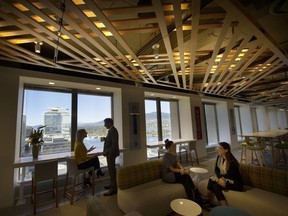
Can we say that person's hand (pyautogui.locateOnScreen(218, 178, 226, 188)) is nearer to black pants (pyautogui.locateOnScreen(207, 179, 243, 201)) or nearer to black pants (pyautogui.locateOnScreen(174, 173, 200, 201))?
black pants (pyautogui.locateOnScreen(207, 179, 243, 201))

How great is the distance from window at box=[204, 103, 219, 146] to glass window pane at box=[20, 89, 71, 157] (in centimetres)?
710

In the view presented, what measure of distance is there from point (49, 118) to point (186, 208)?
418 centimetres

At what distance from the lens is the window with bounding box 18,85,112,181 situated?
13.3 ft

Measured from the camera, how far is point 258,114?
12.2 metres

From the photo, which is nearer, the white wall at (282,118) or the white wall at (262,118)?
the white wall at (262,118)

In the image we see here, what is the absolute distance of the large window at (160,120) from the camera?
253 inches

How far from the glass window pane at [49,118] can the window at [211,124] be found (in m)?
7.10

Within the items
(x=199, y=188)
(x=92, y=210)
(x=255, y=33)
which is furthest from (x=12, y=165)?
(x=255, y=33)

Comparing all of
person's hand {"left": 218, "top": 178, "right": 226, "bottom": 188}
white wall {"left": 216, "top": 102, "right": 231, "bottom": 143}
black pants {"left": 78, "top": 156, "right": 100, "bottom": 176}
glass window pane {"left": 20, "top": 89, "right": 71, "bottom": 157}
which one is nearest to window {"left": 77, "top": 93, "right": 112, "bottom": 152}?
glass window pane {"left": 20, "top": 89, "right": 71, "bottom": 157}

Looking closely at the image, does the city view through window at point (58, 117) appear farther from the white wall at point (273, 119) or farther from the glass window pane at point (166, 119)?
the white wall at point (273, 119)

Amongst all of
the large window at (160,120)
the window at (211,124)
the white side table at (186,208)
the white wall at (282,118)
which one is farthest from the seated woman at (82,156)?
the white wall at (282,118)

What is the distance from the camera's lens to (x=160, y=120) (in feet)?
22.0

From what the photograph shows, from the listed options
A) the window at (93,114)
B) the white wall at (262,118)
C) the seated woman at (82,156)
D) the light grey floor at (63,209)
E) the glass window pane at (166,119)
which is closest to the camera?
the light grey floor at (63,209)

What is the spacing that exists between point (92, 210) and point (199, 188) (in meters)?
2.27
